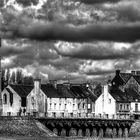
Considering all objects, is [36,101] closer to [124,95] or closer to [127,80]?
[124,95]

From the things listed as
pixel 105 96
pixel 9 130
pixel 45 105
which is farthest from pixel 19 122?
pixel 105 96

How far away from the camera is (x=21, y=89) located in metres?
142

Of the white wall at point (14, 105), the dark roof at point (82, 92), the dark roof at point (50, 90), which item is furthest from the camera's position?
the dark roof at point (82, 92)

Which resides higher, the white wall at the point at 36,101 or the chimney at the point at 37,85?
the chimney at the point at 37,85

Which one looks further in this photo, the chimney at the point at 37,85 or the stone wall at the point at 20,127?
the chimney at the point at 37,85

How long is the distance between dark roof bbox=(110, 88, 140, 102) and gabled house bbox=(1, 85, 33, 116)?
19.3 m

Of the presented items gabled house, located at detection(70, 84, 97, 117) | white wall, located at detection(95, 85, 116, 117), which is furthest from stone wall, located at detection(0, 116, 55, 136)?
gabled house, located at detection(70, 84, 97, 117)

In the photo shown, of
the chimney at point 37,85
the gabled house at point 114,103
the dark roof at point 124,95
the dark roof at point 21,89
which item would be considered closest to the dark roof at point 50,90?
the chimney at point 37,85

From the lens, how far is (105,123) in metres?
127

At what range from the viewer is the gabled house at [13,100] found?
456 ft

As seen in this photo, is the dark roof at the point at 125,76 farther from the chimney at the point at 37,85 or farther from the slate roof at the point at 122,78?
the chimney at the point at 37,85

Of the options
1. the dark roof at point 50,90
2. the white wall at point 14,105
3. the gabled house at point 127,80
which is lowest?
the white wall at point 14,105

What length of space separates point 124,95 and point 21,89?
23.2m

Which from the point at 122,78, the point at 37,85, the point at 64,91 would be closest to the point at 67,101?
the point at 64,91
